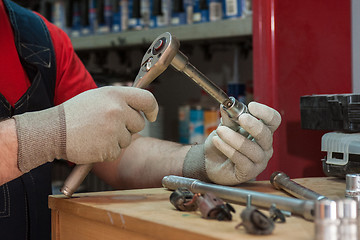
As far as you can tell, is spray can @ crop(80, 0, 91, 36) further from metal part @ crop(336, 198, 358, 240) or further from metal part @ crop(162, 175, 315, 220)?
metal part @ crop(336, 198, 358, 240)

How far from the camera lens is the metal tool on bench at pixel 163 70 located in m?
0.89

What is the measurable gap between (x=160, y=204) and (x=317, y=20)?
30.5 inches

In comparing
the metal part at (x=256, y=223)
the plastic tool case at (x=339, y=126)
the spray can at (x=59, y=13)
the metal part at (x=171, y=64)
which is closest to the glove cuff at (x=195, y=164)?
the metal part at (x=171, y=64)

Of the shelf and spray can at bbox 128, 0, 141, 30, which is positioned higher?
spray can at bbox 128, 0, 141, 30

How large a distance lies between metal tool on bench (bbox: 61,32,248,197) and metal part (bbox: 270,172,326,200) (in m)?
0.14

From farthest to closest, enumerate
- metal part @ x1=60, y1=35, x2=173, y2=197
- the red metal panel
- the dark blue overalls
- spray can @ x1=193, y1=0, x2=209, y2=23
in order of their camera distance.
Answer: spray can @ x1=193, y1=0, x2=209, y2=23
the red metal panel
the dark blue overalls
metal part @ x1=60, y1=35, x2=173, y2=197

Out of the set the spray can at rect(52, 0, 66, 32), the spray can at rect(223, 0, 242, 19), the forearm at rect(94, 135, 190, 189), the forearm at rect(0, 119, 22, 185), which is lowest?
the forearm at rect(94, 135, 190, 189)

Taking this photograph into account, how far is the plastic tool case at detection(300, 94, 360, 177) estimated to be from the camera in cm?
100

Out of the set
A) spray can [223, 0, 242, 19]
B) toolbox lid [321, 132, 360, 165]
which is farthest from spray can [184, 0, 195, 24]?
toolbox lid [321, 132, 360, 165]

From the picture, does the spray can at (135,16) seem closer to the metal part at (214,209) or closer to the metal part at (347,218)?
the metal part at (214,209)

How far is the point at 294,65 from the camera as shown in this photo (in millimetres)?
1319

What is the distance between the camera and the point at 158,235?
63 centimetres

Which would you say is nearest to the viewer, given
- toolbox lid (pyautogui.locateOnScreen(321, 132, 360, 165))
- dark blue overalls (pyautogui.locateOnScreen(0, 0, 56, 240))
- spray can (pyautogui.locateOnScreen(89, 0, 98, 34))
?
toolbox lid (pyautogui.locateOnScreen(321, 132, 360, 165))

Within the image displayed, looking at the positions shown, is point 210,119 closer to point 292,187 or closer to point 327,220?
point 292,187
